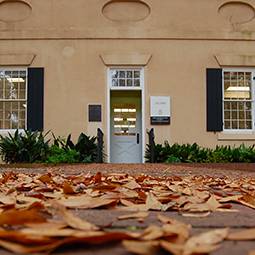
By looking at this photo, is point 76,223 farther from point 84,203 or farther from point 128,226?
point 84,203

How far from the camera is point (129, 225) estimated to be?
143 centimetres

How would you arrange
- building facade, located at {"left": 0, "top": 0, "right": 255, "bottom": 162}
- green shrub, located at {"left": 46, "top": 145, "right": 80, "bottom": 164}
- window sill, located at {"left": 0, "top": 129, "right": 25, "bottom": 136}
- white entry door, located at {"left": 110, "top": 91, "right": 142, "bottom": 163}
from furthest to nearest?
white entry door, located at {"left": 110, "top": 91, "right": 142, "bottom": 163} < window sill, located at {"left": 0, "top": 129, "right": 25, "bottom": 136} < building facade, located at {"left": 0, "top": 0, "right": 255, "bottom": 162} < green shrub, located at {"left": 46, "top": 145, "right": 80, "bottom": 164}

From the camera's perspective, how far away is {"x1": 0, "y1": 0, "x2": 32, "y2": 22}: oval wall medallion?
13.1 metres

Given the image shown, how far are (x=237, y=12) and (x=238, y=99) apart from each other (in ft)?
7.98

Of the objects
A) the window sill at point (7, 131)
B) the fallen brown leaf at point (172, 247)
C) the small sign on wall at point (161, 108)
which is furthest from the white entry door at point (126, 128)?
the fallen brown leaf at point (172, 247)

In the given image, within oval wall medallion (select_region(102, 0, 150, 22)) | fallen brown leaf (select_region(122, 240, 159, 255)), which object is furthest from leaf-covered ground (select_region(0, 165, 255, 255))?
oval wall medallion (select_region(102, 0, 150, 22))

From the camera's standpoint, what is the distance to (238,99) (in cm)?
1322

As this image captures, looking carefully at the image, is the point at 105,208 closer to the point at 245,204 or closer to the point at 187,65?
the point at 245,204

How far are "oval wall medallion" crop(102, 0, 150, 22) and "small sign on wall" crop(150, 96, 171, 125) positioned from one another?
2.31 metres

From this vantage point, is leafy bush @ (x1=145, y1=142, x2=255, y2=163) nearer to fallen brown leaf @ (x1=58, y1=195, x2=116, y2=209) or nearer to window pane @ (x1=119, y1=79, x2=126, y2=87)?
window pane @ (x1=119, y1=79, x2=126, y2=87)

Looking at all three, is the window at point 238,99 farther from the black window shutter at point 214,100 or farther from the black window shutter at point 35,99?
the black window shutter at point 35,99

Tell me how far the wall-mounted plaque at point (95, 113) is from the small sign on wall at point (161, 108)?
141cm

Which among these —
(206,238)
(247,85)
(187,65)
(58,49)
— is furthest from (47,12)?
(206,238)

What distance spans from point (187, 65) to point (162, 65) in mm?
690
